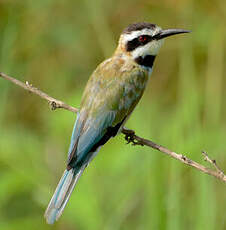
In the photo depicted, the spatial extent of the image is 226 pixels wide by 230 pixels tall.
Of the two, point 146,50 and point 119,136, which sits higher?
point 146,50

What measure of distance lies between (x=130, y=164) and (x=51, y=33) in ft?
7.29

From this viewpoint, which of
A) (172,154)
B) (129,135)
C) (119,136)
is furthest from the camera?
(119,136)

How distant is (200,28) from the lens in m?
5.34

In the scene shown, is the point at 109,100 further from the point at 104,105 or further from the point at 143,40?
the point at 143,40

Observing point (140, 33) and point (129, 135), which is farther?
point (140, 33)

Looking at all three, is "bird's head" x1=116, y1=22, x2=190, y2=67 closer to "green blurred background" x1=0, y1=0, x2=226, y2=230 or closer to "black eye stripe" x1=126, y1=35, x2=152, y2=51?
"black eye stripe" x1=126, y1=35, x2=152, y2=51

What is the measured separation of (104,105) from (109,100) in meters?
0.06

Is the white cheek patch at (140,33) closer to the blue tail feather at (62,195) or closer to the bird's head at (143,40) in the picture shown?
the bird's head at (143,40)

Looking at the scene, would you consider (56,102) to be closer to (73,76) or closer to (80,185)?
(80,185)

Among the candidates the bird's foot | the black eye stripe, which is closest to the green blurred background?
the bird's foot

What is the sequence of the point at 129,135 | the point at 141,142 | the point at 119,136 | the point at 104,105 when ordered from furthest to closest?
the point at 119,136, the point at 129,135, the point at 104,105, the point at 141,142

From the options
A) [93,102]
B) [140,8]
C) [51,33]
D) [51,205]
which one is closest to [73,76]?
[51,33]

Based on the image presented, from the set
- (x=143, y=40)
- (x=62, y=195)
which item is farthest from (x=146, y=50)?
(x=62, y=195)

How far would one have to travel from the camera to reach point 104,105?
12.1 feet
